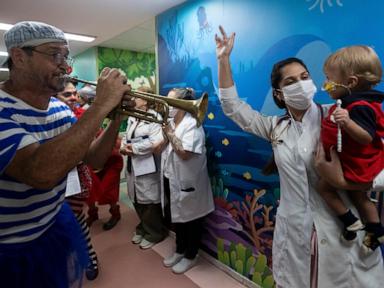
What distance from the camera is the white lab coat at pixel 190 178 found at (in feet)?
7.04

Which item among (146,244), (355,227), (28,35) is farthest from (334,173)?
(146,244)

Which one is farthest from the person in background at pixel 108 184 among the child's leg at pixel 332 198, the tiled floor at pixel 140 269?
the child's leg at pixel 332 198

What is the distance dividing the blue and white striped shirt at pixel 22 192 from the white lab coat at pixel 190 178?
1.17 meters

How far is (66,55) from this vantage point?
1098mm

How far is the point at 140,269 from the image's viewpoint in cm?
233

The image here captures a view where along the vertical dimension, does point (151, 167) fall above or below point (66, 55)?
below

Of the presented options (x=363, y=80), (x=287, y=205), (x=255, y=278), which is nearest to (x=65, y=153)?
(x=287, y=205)

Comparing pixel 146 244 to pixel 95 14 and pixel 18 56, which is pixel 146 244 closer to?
pixel 18 56

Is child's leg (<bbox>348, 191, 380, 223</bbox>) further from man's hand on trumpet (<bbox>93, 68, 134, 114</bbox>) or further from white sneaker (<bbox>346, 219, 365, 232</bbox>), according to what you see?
man's hand on trumpet (<bbox>93, 68, 134, 114</bbox>)

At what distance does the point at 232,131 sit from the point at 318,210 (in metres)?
1.03

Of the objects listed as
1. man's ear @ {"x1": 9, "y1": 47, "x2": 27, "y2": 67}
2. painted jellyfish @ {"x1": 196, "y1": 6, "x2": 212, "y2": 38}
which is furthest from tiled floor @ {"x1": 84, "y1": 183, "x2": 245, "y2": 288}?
painted jellyfish @ {"x1": 196, "y1": 6, "x2": 212, "y2": 38}

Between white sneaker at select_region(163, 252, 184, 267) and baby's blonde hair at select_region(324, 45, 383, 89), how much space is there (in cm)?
201

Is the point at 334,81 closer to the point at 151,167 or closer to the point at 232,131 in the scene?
the point at 232,131

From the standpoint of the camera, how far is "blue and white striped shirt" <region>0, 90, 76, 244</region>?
2.79 ft
